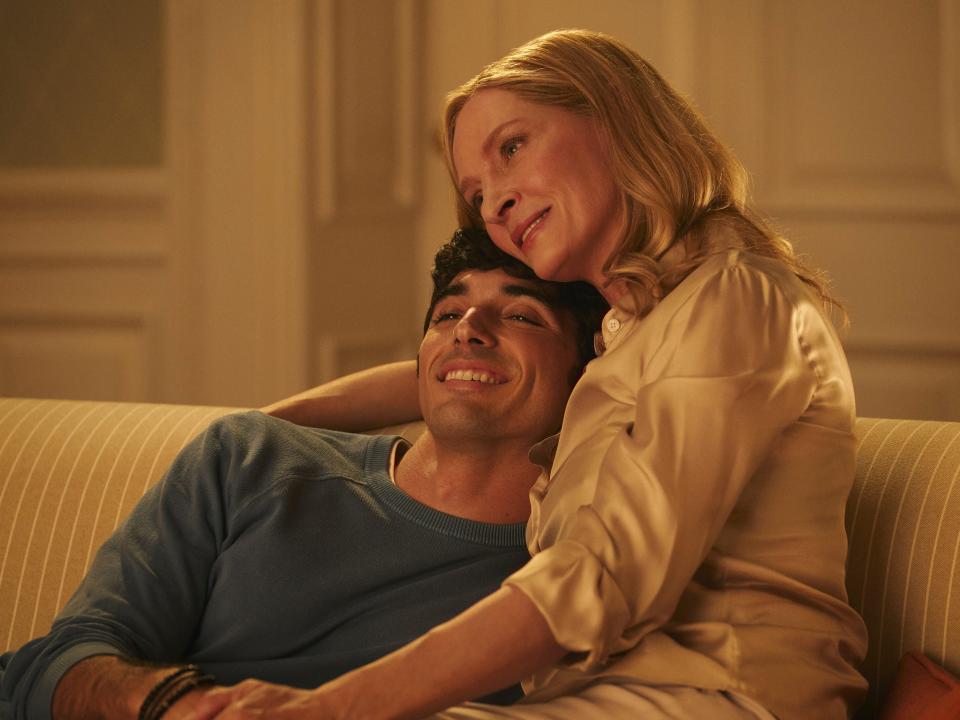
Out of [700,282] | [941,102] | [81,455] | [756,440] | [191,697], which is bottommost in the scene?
[191,697]

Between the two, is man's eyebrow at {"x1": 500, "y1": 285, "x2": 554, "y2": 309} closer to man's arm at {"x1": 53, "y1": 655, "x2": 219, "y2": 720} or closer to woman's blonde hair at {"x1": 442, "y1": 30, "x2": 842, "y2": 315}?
woman's blonde hair at {"x1": 442, "y1": 30, "x2": 842, "y2": 315}

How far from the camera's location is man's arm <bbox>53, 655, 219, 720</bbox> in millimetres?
1459

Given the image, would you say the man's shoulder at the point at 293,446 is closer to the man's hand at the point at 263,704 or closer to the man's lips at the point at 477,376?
the man's lips at the point at 477,376

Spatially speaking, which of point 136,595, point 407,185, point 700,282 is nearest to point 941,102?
point 407,185

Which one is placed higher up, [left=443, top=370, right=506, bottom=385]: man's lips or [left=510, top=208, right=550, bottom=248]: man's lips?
[left=510, top=208, right=550, bottom=248]: man's lips

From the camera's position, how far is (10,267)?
12.3 feet

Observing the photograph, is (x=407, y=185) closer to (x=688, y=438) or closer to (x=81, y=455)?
(x=81, y=455)

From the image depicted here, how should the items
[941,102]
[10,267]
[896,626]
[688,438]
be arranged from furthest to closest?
[10,267] → [941,102] → [896,626] → [688,438]

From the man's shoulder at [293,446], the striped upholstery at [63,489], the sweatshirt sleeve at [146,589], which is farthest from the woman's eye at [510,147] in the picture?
the striped upholstery at [63,489]

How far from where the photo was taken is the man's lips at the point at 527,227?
64.5 inches

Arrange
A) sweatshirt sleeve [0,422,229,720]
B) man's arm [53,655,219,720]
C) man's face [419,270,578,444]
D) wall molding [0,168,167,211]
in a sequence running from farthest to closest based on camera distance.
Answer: wall molding [0,168,167,211], man's face [419,270,578,444], sweatshirt sleeve [0,422,229,720], man's arm [53,655,219,720]

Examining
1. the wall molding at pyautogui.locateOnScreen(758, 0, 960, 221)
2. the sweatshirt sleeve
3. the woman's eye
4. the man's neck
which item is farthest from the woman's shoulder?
the wall molding at pyautogui.locateOnScreen(758, 0, 960, 221)

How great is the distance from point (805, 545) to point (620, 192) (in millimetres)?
490

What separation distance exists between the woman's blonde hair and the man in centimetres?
25
